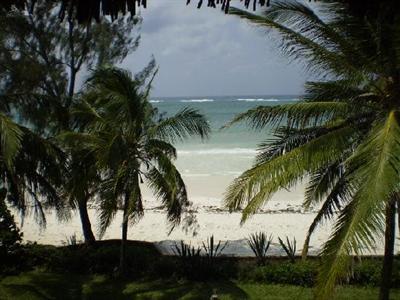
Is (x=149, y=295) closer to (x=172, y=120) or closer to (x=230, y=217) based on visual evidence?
(x=172, y=120)

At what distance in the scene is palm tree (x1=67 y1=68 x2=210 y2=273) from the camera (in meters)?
8.65

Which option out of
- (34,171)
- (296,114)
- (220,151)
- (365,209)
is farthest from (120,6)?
(220,151)

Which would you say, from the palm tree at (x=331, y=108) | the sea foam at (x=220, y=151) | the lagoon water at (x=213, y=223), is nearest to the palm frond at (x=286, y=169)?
the palm tree at (x=331, y=108)

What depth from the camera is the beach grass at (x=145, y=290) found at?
836 cm

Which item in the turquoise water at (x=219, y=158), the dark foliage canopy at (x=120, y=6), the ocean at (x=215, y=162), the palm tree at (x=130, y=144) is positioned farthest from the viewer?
the turquoise water at (x=219, y=158)

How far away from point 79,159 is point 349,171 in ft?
17.0

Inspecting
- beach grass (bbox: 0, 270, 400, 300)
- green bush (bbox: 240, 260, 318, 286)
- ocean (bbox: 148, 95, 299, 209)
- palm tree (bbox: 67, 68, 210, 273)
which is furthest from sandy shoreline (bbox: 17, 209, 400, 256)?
palm tree (bbox: 67, 68, 210, 273)

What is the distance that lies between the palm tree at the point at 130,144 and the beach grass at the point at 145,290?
2.37ft

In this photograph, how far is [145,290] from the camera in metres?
8.76

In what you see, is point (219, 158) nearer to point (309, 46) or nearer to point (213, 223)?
point (213, 223)

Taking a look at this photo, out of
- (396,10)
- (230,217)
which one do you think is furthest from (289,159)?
(230,217)

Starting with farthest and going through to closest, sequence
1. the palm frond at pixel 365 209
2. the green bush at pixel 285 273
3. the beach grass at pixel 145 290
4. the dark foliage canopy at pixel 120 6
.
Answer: the green bush at pixel 285 273
the beach grass at pixel 145 290
the palm frond at pixel 365 209
the dark foliage canopy at pixel 120 6

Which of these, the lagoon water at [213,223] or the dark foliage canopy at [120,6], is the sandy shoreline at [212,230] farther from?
the dark foliage canopy at [120,6]

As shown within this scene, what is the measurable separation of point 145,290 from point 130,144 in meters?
2.66
